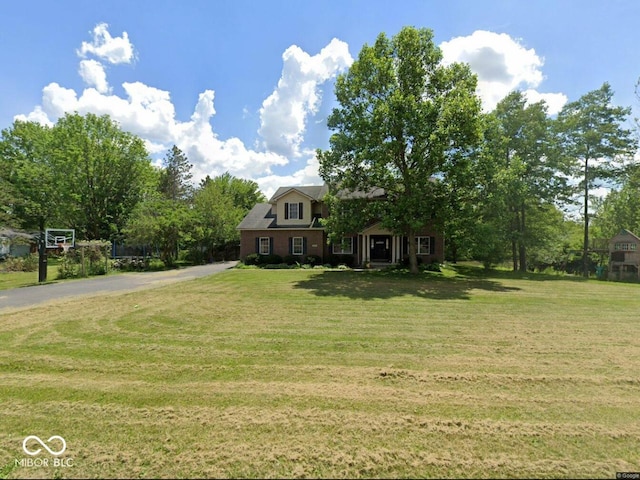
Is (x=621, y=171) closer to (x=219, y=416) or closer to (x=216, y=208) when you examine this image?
(x=219, y=416)

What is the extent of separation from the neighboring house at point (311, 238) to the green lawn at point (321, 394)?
14909 mm

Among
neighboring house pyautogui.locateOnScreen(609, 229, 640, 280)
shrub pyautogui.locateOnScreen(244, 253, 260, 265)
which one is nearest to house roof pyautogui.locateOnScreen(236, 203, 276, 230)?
shrub pyautogui.locateOnScreen(244, 253, 260, 265)

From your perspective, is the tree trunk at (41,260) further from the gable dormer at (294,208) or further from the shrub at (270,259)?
the gable dormer at (294,208)

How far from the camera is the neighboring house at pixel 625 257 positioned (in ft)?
76.8

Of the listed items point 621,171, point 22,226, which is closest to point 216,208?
point 22,226

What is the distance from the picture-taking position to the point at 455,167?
16812 mm

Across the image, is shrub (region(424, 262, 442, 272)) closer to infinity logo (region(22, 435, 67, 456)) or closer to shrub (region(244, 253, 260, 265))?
shrub (region(244, 253, 260, 265))

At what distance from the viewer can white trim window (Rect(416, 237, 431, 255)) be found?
76.6ft

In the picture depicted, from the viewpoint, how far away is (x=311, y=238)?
80.7ft

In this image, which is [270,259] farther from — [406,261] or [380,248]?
[406,261]

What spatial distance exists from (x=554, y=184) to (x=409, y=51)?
602 inches

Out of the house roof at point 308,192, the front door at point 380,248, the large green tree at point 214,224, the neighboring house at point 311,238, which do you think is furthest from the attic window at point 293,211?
the large green tree at point 214,224

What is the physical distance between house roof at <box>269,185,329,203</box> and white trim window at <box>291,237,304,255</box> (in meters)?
3.55

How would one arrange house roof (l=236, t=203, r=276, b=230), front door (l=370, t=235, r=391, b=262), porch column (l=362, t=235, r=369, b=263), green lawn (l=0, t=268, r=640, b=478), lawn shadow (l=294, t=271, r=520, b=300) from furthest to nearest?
house roof (l=236, t=203, r=276, b=230), front door (l=370, t=235, r=391, b=262), porch column (l=362, t=235, r=369, b=263), lawn shadow (l=294, t=271, r=520, b=300), green lawn (l=0, t=268, r=640, b=478)
